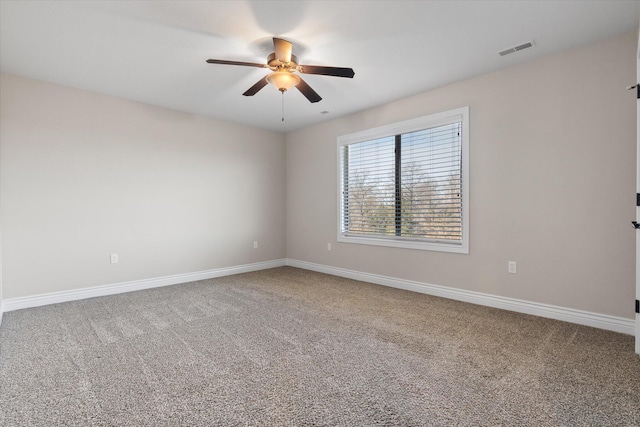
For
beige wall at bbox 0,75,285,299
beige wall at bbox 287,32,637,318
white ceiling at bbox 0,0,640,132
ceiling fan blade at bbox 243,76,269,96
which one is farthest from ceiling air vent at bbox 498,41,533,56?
beige wall at bbox 0,75,285,299

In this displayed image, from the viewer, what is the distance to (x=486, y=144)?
3.46m

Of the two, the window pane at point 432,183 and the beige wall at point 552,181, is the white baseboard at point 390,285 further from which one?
the window pane at point 432,183

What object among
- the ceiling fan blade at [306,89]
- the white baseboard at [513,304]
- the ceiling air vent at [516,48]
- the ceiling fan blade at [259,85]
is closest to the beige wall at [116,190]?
the ceiling fan blade at [259,85]

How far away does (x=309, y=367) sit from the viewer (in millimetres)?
2115

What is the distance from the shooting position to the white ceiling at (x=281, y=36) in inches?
90.7

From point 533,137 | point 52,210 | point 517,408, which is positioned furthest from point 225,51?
point 517,408

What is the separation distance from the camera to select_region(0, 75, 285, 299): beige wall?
11.3 ft

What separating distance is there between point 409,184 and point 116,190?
12.8 feet

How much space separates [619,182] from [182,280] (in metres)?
5.20

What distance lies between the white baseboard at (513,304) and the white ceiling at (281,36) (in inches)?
96.6

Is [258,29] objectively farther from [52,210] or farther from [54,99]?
[52,210]

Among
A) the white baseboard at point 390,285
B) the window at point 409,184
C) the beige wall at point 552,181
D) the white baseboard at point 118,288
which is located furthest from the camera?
the window at point 409,184

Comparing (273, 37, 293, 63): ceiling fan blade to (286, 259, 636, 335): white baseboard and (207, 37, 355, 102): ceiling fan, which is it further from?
(286, 259, 636, 335): white baseboard

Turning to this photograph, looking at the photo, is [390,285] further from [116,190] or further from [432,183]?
[116,190]
